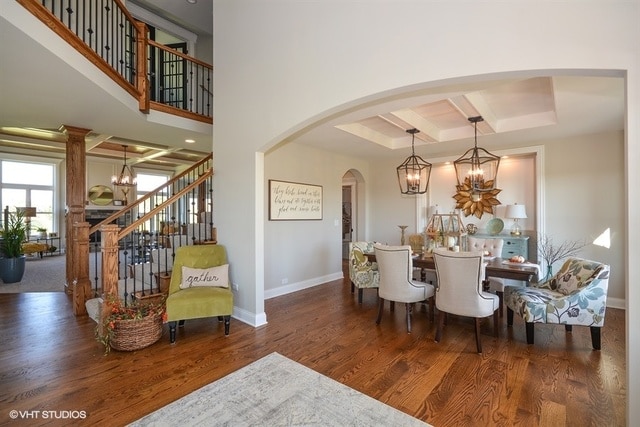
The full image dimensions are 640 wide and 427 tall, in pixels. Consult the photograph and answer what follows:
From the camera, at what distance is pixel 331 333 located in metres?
3.29

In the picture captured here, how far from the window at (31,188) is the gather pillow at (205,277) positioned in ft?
26.9

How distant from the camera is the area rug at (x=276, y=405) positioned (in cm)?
192

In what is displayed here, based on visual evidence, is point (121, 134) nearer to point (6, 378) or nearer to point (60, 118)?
point (60, 118)

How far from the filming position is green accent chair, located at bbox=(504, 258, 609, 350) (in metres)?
2.82

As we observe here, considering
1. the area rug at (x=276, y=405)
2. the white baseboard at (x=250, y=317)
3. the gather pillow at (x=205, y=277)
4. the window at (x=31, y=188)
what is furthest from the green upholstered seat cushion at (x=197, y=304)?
the window at (x=31, y=188)

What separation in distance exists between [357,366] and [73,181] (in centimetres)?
497

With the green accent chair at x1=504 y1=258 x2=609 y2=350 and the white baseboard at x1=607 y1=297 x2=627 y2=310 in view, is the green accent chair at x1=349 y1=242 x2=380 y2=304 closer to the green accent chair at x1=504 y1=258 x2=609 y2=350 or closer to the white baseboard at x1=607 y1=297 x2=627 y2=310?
the green accent chair at x1=504 y1=258 x2=609 y2=350

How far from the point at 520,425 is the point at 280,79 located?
12.2 ft

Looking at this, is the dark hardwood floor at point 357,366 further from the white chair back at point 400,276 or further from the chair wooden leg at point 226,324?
the white chair back at point 400,276

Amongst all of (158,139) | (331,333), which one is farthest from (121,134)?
(331,333)

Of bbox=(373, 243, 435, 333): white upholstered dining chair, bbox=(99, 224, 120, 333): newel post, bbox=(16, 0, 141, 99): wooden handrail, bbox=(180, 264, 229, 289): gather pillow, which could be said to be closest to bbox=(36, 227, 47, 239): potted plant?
bbox=(16, 0, 141, 99): wooden handrail

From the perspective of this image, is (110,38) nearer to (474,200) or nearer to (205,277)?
(205,277)

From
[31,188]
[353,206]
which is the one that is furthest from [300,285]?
[31,188]

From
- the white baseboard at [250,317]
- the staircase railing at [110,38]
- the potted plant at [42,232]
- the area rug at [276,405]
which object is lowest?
the area rug at [276,405]
